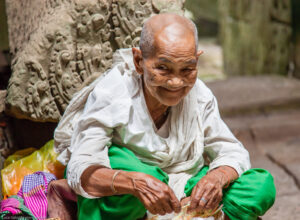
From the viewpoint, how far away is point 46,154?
8.61 feet

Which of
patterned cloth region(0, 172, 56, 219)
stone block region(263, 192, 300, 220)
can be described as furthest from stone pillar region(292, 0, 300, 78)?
patterned cloth region(0, 172, 56, 219)

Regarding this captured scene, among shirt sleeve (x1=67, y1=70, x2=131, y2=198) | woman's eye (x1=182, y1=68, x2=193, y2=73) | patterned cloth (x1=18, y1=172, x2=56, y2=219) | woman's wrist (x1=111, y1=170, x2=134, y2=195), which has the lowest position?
patterned cloth (x1=18, y1=172, x2=56, y2=219)

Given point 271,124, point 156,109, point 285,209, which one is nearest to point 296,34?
point 271,124

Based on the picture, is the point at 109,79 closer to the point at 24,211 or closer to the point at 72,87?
the point at 72,87

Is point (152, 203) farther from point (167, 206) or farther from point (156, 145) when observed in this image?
point (156, 145)

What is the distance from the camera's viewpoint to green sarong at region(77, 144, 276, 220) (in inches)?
79.4

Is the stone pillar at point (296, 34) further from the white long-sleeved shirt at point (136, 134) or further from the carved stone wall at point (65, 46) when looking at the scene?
the white long-sleeved shirt at point (136, 134)

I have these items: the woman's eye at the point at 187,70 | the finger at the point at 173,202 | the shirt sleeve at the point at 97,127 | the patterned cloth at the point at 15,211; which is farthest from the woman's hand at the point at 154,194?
the patterned cloth at the point at 15,211

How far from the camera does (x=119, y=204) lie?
2.01 meters

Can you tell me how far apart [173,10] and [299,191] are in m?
1.72

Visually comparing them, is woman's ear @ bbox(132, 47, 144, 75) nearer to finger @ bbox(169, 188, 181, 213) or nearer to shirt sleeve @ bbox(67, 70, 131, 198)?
shirt sleeve @ bbox(67, 70, 131, 198)

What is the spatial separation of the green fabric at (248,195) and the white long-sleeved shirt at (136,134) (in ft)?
0.22

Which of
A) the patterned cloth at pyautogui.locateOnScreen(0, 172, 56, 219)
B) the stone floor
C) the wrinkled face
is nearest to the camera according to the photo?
the wrinkled face

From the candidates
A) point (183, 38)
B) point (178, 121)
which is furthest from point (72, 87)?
point (183, 38)
